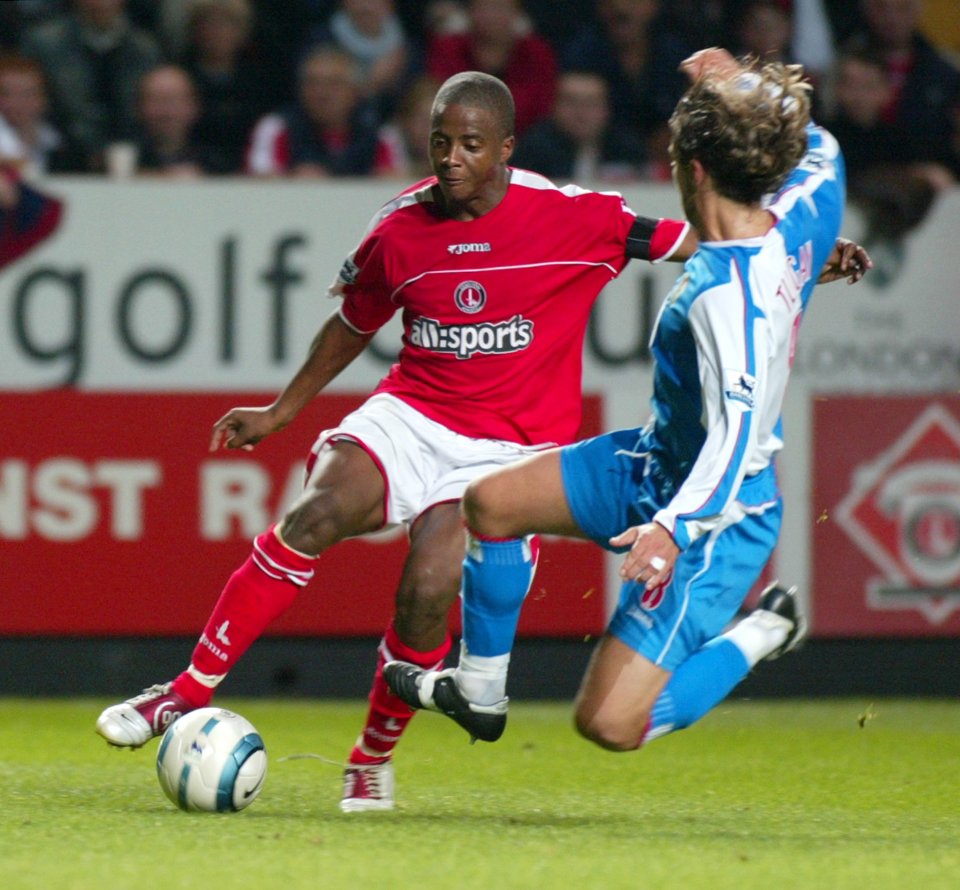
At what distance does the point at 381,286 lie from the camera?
16.9 feet

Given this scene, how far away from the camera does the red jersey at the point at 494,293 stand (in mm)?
5059

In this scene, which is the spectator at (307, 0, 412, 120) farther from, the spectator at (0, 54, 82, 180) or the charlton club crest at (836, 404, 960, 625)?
the charlton club crest at (836, 404, 960, 625)

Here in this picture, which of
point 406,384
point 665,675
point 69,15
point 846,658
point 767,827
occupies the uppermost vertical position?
point 69,15

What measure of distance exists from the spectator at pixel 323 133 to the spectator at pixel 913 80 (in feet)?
8.15

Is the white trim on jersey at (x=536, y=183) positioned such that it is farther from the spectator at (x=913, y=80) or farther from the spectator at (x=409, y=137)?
the spectator at (x=913, y=80)

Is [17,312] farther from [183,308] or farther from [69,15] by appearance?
[69,15]

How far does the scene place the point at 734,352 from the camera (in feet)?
13.1

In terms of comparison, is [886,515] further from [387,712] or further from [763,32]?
[387,712]

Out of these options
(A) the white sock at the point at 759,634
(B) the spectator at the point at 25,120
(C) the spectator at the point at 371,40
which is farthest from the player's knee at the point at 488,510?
(C) the spectator at the point at 371,40

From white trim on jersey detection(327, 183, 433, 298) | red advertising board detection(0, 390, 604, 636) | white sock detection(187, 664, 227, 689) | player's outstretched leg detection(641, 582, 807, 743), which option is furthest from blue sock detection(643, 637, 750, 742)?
Result: red advertising board detection(0, 390, 604, 636)

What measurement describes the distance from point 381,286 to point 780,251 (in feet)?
4.29

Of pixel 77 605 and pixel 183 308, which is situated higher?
pixel 183 308

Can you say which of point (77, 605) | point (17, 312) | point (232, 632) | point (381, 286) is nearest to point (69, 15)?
point (17, 312)

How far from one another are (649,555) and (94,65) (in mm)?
5562
